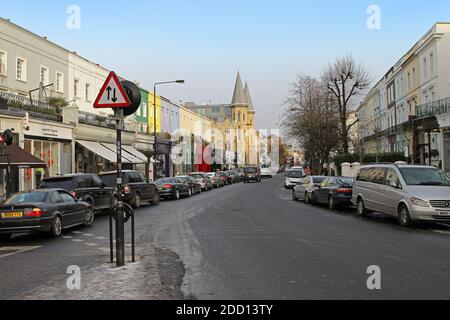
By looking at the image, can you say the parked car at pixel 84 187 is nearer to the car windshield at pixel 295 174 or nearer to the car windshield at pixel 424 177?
the car windshield at pixel 424 177

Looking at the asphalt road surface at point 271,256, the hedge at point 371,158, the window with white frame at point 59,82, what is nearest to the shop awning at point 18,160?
the asphalt road surface at point 271,256

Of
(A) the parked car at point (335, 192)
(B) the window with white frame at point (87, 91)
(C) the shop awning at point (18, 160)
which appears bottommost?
(A) the parked car at point (335, 192)

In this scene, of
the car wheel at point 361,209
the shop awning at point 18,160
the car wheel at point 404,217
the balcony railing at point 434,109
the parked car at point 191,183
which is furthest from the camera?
the balcony railing at point 434,109

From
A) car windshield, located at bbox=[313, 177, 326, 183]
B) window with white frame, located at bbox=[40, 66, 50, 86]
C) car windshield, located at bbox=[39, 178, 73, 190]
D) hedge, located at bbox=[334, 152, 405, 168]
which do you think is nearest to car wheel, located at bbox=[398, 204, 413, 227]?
car windshield, located at bbox=[313, 177, 326, 183]

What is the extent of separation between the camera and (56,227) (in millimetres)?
13391

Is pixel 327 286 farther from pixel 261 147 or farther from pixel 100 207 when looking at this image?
pixel 261 147

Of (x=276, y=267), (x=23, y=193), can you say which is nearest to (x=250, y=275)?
(x=276, y=267)

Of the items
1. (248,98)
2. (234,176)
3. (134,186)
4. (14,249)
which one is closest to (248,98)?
(248,98)

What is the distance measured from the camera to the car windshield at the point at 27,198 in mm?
13448

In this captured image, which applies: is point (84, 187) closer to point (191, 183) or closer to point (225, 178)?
point (191, 183)

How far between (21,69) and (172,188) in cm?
1150

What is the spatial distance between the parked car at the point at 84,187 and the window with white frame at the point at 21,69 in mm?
13243

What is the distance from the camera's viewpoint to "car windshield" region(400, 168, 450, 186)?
1477cm

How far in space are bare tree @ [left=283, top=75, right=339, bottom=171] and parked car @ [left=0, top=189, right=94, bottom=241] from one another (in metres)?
37.5
